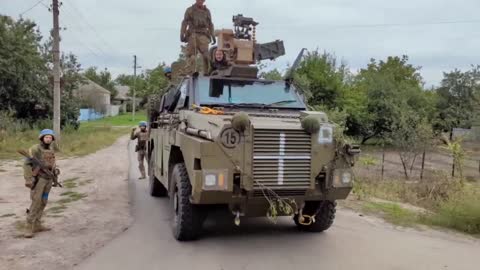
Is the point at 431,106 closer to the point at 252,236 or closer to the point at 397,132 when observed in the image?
the point at 397,132

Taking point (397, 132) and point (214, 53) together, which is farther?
point (397, 132)

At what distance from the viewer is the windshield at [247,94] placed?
782cm

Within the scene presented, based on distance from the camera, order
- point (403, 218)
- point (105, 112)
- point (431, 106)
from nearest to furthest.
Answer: point (403, 218) < point (431, 106) < point (105, 112)

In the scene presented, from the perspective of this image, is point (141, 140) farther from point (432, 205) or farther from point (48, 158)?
point (432, 205)

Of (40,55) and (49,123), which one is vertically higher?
(40,55)

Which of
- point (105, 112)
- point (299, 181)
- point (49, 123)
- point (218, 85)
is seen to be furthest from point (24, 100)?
point (105, 112)

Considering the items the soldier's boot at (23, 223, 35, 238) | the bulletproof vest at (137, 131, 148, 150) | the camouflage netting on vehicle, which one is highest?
the camouflage netting on vehicle

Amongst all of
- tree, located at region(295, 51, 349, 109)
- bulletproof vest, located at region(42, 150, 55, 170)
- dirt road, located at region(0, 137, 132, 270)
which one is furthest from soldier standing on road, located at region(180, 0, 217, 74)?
tree, located at region(295, 51, 349, 109)

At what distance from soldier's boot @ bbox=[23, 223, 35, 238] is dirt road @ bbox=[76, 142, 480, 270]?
120 centimetres

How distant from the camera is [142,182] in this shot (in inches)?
520

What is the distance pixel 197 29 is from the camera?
10.5 meters

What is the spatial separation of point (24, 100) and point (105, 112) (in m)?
46.2

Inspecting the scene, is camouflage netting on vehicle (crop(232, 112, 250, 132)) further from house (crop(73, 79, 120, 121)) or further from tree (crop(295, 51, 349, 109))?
house (crop(73, 79, 120, 121))

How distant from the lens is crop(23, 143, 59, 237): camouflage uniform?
7.47 meters
